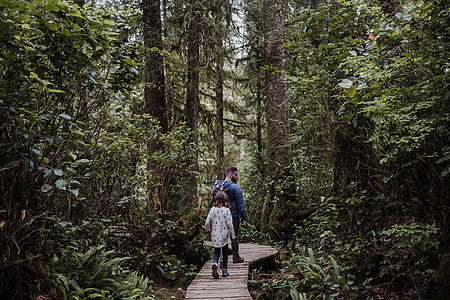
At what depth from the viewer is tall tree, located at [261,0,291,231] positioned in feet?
37.1

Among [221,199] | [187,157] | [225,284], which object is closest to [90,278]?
[225,284]

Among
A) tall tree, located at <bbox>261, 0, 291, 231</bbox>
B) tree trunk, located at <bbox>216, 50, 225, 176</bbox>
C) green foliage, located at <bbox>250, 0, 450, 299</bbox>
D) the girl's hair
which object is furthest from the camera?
tree trunk, located at <bbox>216, 50, 225, 176</bbox>

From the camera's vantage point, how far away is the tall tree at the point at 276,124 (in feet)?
37.1

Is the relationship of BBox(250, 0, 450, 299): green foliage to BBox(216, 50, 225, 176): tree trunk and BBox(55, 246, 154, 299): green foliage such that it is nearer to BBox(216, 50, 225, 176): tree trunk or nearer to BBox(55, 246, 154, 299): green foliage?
BBox(55, 246, 154, 299): green foliage

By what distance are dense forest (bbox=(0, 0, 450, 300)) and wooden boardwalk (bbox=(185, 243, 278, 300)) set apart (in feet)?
1.72

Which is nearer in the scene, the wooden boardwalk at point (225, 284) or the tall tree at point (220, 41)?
the wooden boardwalk at point (225, 284)

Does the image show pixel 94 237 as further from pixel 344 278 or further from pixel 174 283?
pixel 344 278

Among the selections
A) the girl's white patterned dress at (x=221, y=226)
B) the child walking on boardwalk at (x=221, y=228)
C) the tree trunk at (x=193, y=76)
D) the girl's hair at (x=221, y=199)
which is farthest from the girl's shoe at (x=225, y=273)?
the tree trunk at (x=193, y=76)

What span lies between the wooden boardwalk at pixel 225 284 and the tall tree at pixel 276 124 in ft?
9.81

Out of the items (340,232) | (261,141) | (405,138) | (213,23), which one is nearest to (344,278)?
(340,232)

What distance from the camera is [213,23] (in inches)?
445

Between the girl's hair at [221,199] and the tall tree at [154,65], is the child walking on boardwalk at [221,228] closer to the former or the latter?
the girl's hair at [221,199]

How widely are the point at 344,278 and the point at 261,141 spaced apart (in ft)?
35.3

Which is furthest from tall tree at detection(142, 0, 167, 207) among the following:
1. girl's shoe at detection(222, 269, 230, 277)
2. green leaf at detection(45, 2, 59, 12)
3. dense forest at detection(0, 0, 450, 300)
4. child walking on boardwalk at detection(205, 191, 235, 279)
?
green leaf at detection(45, 2, 59, 12)
